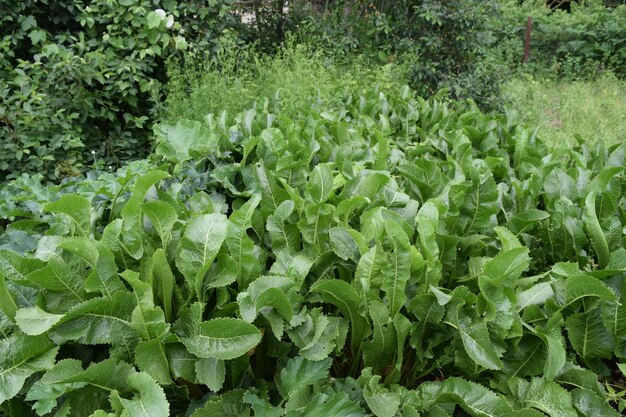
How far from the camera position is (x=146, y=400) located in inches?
53.6

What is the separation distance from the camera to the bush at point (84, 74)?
5.21 metres

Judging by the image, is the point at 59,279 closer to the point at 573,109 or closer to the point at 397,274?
the point at 397,274

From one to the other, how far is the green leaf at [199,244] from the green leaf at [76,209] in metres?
0.43

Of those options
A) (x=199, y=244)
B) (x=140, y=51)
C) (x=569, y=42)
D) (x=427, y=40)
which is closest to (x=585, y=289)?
(x=199, y=244)

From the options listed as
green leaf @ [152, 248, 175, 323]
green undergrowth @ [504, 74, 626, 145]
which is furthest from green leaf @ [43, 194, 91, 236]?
green undergrowth @ [504, 74, 626, 145]

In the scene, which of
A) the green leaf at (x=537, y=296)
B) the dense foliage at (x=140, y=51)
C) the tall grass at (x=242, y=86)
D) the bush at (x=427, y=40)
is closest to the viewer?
the green leaf at (x=537, y=296)

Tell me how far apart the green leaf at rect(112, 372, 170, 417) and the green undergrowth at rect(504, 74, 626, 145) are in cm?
636

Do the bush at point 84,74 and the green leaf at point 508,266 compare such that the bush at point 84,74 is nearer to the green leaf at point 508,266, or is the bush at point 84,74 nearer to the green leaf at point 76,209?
the green leaf at point 76,209

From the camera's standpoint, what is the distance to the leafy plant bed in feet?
4.75

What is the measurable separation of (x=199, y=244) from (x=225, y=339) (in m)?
0.32

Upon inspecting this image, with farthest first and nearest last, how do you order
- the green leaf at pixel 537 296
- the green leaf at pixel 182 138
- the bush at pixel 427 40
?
the bush at pixel 427 40
the green leaf at pixel 182 138
the green leaf at pixel 537 296

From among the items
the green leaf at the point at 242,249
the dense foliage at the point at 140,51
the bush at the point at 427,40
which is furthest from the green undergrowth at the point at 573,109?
the green leaf at the point at 242,249

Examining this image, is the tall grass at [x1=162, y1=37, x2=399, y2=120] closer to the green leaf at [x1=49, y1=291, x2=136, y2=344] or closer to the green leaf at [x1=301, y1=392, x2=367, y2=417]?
the green leaf at [x1=49, y1=291, x2=136, y2=344]

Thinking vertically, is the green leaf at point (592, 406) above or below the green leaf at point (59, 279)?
below
